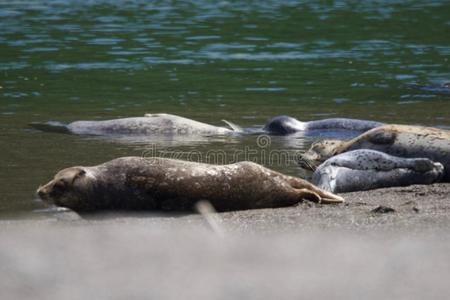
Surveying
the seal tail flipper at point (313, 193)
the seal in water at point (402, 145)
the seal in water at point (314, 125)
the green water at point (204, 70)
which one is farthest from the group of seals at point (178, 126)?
the seal tail flipper at point (313, 193)

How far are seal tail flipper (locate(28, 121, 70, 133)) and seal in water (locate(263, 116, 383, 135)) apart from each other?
212 centimetres

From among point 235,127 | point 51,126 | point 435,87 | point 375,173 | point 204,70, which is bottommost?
point 204,70

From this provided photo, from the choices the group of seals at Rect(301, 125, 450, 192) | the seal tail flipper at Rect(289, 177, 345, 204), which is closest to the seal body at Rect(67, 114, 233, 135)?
the group of seals at Rect(301, 125, 450, 192)

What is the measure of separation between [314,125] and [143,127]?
5.91 ft

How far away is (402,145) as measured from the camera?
8.84 m

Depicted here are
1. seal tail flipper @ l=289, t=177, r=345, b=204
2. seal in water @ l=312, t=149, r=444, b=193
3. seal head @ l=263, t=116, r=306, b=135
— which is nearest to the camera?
seal tail flipper @ l=289, t=177, r=345, b=204

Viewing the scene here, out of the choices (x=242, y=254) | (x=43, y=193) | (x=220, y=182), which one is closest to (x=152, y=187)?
(x=220, y=182)

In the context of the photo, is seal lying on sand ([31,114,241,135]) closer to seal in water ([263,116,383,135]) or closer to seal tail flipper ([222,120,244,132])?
seal tail flipper ([222,120,244,132])

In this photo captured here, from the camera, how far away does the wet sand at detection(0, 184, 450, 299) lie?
4805 mm

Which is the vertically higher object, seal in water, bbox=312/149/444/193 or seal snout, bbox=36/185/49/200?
seal snout, bbox=36/185/49/200

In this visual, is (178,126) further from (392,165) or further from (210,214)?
(210,214)

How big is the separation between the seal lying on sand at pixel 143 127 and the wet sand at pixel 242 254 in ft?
13.5

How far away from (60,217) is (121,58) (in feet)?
40.7

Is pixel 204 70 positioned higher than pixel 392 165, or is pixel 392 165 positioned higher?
pixel 392 165
